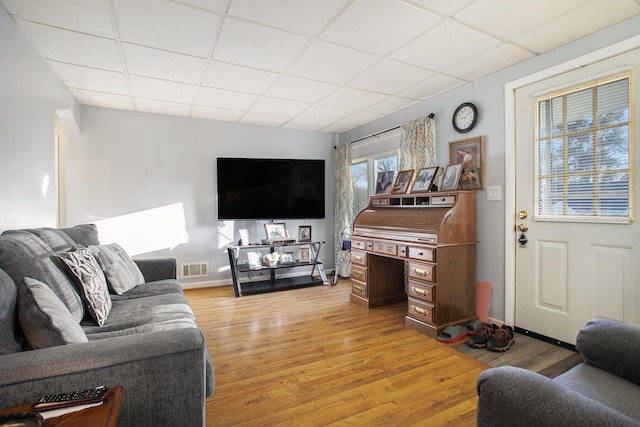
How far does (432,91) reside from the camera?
3.36 m

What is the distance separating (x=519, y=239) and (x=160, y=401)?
2886 mm

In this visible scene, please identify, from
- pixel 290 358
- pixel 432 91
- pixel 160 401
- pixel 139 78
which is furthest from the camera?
pixel 432 91

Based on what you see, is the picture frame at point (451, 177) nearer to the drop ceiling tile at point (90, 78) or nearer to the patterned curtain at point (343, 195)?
the patterned curtain at point (343, 195)

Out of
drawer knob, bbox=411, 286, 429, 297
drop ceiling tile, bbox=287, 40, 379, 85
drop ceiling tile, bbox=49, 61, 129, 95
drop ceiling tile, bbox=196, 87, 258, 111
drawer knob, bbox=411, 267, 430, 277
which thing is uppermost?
drop ceiling tile, bbox=49, 61, 129, 95

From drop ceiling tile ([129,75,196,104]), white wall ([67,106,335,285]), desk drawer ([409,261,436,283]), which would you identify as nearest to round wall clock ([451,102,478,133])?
desk drawer ([409,261,436,283])

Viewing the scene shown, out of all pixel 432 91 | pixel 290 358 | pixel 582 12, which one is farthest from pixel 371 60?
pixel 290 358

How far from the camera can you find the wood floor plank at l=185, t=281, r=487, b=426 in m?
1.69

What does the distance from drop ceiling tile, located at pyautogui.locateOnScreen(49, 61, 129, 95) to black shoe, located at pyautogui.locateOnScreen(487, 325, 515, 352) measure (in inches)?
156

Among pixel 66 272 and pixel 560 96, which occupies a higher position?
pixel 560 96

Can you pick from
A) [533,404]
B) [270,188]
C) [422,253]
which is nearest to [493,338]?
[422,253]

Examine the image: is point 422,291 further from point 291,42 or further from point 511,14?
point 291,42

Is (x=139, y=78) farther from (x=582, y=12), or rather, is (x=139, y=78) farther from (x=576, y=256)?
(x=576, y=256)

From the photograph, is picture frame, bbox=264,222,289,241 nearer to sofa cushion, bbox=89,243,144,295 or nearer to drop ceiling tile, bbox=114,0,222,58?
sofa cushion, bbox=89,243,144,295

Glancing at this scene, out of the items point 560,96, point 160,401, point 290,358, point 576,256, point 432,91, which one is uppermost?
point 432,91
